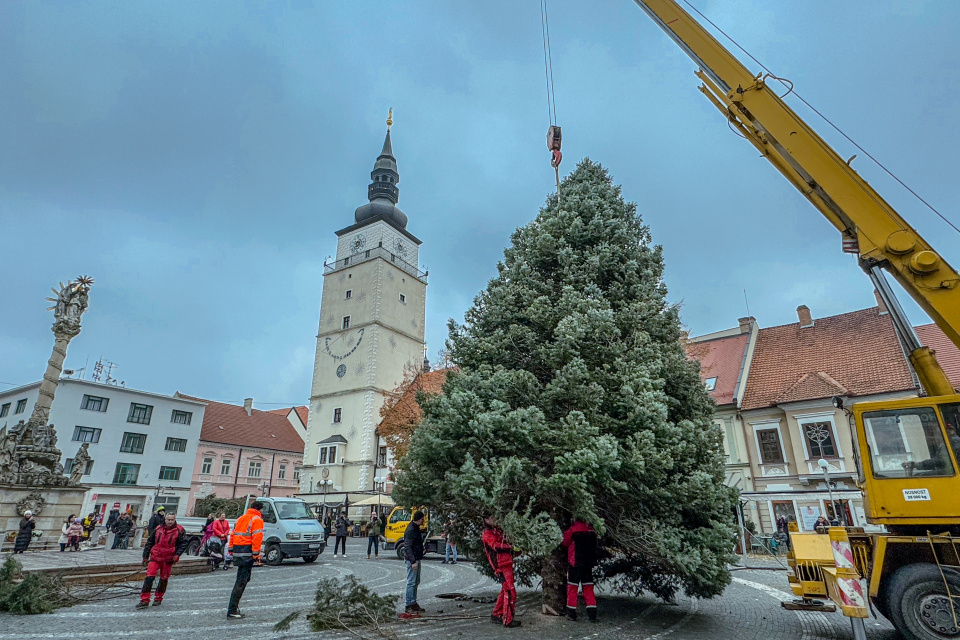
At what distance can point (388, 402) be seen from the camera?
119 ft

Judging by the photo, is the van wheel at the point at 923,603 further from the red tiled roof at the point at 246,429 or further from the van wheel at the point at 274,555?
the red tiled roof at the point at 246,429

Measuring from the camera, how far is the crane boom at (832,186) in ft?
23.8

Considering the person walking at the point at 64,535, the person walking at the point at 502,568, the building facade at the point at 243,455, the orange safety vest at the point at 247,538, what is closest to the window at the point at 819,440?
the person walking at the point at 502,568

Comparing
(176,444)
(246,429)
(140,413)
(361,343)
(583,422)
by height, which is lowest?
(583,422)

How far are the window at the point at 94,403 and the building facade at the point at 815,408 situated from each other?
1753 inches

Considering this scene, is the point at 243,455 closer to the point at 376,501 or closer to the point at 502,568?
the point at 376,501

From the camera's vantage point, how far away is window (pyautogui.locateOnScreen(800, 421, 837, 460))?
23.3 metres

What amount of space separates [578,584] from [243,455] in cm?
4957

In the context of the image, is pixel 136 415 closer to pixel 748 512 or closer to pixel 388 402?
pixel 388 402

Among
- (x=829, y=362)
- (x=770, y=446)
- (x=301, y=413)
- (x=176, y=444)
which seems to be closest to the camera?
(x=770, y=446)

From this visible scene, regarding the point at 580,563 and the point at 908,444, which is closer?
the point at 908,444

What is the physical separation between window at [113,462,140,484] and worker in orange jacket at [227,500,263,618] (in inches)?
1586

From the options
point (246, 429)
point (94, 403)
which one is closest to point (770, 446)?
point (94, 403)

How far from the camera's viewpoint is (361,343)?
47125mm
